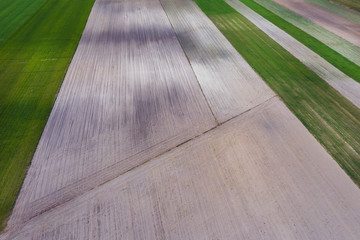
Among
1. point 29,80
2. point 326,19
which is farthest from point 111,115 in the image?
point 326,19

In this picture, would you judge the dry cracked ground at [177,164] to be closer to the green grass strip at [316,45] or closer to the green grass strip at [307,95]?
the green grass strip at [307,95]

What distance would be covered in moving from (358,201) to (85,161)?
13.2 m

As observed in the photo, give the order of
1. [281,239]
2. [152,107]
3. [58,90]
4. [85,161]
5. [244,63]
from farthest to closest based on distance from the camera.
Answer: [244,63] < [58,90] < [152,107] < [85,161] < [281,239]

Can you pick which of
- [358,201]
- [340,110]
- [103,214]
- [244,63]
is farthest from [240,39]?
[103,214]

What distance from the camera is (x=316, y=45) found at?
19875mm

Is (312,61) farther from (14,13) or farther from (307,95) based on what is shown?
(14,13)

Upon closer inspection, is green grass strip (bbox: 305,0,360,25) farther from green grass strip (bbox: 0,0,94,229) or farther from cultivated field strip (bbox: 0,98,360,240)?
green grass strip (bbox: 0,0,94,229)

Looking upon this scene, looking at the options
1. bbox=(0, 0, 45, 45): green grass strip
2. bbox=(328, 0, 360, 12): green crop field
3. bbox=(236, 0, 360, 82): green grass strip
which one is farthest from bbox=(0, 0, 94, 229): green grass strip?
bbox=(328, 0, 360, 12): green crop field

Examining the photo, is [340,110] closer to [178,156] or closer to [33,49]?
[178,156]

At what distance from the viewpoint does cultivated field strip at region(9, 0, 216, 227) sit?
30.9 ft

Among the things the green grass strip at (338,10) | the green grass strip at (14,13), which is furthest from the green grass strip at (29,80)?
the green grass strip at (338,10)

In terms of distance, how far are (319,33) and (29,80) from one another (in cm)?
2866

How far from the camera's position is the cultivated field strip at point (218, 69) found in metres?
13.7

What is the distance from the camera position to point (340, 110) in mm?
13266
